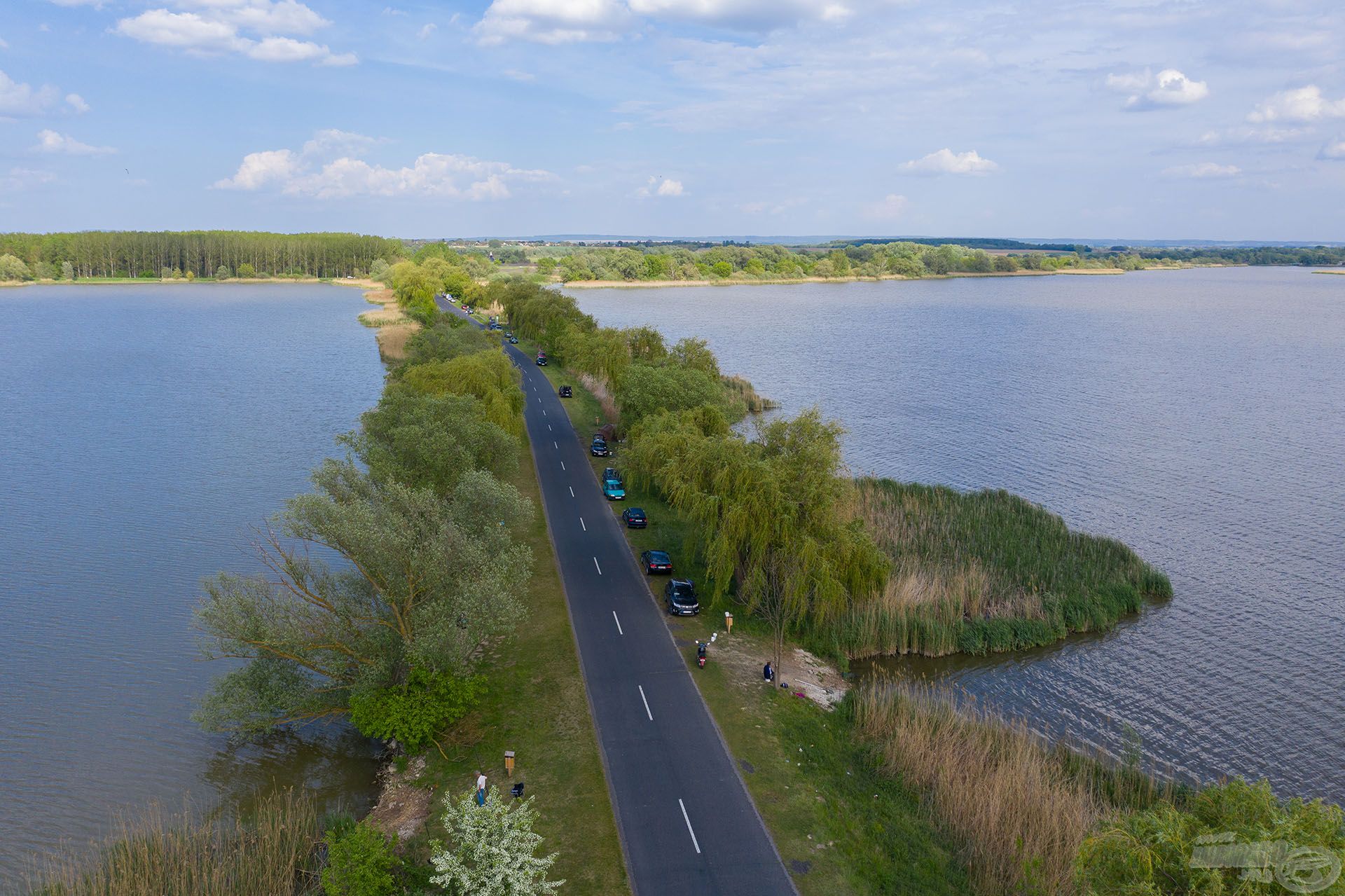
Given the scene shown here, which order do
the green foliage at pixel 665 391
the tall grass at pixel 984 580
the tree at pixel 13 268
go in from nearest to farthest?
the tall grass at pixel 984 580, the green foliage at pixel 665 391, the tree at pixel 13 268

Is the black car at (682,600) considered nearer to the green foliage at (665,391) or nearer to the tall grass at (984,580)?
the tall grass at (984,580)

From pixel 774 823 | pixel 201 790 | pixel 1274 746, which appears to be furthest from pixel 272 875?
pixel 1274 746

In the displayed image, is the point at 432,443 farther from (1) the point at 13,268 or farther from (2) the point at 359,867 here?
(1) the point at 13,268

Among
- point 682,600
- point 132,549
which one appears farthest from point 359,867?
point 132,549

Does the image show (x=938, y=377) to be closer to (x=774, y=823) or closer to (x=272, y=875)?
(x=774, y=823)

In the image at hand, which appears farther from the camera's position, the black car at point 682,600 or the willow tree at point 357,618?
the black car at point 682,600

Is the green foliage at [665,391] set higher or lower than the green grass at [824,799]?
higher

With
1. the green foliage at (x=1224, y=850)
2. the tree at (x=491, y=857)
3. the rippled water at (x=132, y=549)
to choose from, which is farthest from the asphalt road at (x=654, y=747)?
the green foliage at (x=1224, y=850)
